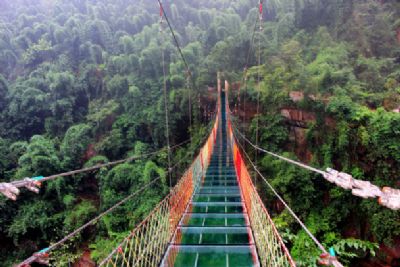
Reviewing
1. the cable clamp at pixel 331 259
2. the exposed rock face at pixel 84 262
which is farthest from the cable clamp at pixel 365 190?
the exposed rock face at pixel 84 262

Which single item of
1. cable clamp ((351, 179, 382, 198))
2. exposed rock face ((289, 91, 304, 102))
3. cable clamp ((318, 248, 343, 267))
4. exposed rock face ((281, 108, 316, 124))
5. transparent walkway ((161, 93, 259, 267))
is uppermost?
exposed rock face ((289, 91, 304, 102))

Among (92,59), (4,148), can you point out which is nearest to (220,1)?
(92,59)

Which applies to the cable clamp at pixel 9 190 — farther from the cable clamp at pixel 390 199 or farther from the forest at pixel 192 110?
the forest at pixel 192 110

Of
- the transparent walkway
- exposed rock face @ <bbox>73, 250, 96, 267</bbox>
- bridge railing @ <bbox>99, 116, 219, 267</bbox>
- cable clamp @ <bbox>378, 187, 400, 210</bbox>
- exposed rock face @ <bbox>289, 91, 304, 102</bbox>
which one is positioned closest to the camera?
cable clamp @ <bbox>378, 187, 400, 210</bbox>

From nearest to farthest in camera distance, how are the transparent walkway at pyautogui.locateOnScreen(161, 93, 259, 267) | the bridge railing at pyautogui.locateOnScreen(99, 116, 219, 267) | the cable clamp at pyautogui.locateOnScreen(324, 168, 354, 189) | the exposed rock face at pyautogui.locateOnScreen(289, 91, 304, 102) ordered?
the cable clamp at pyautogui.locateOnScreen(324, 168, 354, 189) → the bridge railing at pyautogui.locateOnScreen(99, 116, 219, 267) → the transparent walkway at pyautogui.locateOnScreen(161, 93, 259, 267) → the exposed rock face at pyautogui.locateOnScreen(289, 91, 304, 102)

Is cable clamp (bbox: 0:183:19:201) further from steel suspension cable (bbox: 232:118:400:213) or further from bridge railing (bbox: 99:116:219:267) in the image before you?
steel suspension cable (bbox: 232:118:400:213)

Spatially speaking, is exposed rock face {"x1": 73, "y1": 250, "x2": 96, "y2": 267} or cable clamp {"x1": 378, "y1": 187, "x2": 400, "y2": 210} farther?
exposed rock face {"x1": 73, "y1": 250, "x2": 96, "y2": 267}

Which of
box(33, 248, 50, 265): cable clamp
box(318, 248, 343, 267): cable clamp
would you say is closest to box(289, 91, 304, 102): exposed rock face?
box(318, 248, 343, 267): cable clamp

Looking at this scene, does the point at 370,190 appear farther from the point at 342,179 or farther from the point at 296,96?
the point at 296,96
